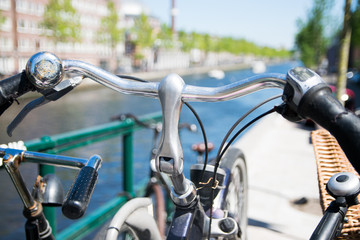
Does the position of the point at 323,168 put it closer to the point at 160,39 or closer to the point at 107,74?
the point at 107,74

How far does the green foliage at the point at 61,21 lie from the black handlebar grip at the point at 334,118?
4579 cm

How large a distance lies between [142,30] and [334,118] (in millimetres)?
65611

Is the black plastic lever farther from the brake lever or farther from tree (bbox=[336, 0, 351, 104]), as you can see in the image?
tree (bbox=[336, 0, 351, 104])

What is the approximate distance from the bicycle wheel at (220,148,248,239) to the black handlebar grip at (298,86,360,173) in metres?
1.06

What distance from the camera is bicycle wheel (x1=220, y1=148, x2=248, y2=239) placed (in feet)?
6.59

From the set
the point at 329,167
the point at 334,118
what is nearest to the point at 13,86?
the point at 334,118

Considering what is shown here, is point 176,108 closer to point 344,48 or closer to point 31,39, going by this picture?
point 344,48

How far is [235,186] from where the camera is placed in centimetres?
226

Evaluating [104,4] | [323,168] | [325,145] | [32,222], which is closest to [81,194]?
[32,222]

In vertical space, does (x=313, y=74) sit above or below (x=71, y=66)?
below

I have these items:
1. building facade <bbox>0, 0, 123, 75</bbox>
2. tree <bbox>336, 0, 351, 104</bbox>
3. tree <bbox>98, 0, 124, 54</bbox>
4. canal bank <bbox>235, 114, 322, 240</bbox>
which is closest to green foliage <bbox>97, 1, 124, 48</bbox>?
tree <bbox>98, 0, 124, 54</bbox>

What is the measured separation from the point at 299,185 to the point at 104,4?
65205mm

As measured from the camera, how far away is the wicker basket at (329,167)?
1458 millimetres

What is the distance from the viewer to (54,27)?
4406cm
